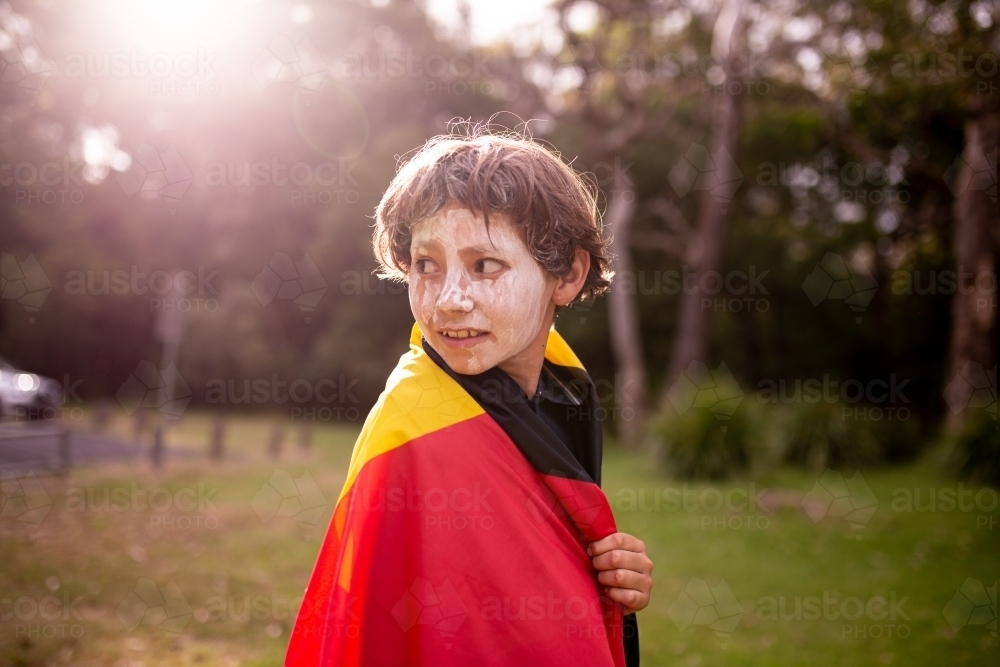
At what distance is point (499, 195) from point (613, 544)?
948 mm

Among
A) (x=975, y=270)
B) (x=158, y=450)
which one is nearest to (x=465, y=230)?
(x=158, y=450)

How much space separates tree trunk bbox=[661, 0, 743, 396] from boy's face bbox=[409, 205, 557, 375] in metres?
12.0

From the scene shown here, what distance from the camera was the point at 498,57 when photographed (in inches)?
626

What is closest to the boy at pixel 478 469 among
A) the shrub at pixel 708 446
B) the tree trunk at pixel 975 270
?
the shrub at pixel 708 446

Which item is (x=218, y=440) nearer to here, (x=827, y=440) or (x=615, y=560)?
(x=827, y=440)

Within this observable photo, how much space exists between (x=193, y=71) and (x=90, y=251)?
8.57m

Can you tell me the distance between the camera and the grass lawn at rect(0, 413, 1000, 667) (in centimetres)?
485

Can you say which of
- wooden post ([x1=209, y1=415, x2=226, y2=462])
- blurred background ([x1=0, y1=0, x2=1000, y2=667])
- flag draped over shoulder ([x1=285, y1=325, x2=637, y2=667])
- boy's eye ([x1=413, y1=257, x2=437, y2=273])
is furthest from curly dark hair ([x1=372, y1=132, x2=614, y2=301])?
wooden post ([x1=209, y1=415, x2=226, y2=462])

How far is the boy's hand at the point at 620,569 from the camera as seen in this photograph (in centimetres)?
185

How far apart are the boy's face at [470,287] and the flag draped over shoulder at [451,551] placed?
0.41 feet

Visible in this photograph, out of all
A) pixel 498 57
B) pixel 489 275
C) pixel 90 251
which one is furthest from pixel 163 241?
pixel 489 275

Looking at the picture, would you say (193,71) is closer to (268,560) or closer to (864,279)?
(268,560)

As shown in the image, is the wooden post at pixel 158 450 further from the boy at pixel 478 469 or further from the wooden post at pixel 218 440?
the boy at pixel 478 469

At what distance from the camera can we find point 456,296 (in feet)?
6.04
